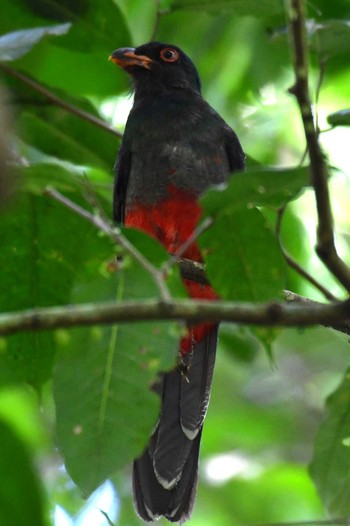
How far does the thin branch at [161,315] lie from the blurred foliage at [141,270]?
0.23 m

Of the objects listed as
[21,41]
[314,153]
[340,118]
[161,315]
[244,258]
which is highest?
[21,41]

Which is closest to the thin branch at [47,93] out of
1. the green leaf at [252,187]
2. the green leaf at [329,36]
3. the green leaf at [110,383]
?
the green leaf at [329,36]

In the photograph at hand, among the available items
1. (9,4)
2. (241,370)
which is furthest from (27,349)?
(241,370)

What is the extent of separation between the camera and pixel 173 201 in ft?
15.7

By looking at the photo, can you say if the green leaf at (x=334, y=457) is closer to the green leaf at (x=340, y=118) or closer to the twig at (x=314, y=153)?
the green leaf at (x=340, y=118)

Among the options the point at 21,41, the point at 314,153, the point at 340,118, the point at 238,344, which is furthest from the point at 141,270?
the point at 238,344

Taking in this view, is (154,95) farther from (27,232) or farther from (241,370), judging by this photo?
(241,370)

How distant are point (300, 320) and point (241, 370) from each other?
618 centimetres

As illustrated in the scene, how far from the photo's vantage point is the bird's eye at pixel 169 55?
5555 millimetres

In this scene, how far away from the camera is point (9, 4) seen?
447 centimetres

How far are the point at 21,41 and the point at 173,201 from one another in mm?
1237

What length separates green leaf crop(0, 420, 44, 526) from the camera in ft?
7.72

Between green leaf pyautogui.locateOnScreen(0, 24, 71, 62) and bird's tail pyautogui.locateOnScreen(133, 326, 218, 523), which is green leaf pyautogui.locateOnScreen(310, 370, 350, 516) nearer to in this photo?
bird's tail pyautogui.locateOnScreen(133, 326, 218, 523)

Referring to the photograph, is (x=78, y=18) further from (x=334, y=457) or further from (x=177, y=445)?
(x=334, y=457)
